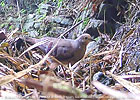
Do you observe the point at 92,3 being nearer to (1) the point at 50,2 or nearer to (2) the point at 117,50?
(2) the point at 117,50

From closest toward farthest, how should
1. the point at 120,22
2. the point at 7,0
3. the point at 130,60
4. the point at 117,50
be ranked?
the point at 130,60
the point at 117,50
the point at 120,22
the point at 7,0

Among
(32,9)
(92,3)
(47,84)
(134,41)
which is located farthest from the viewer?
(32,9)

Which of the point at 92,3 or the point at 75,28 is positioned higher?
the point at 92,3

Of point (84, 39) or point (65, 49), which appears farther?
point (84, 39)

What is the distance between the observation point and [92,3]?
148 inches

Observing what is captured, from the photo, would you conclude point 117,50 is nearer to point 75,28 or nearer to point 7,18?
point 75,28

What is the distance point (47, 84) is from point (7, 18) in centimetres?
635

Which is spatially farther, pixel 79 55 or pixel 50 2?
pixel 50 2

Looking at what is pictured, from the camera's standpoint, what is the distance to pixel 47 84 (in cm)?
62

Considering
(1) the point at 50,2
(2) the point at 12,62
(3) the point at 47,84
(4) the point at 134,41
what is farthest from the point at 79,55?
(1) the point at 50,2

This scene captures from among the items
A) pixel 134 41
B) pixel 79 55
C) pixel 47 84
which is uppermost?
pixel 47 84

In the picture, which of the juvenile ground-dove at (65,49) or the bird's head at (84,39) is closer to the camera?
the juvenile ground-dove at (65,49)

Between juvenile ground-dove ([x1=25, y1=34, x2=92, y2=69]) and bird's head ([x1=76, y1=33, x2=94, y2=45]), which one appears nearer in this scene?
juvenile ground-dove ([x1=25, y1=34, x2=92, y2=69])

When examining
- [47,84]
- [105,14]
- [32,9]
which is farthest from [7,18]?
[47,84]
